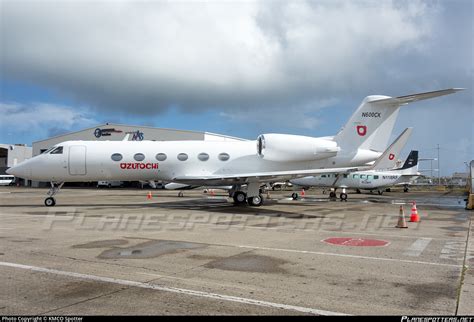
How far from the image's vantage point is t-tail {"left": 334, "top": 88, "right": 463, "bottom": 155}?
20.7 meters

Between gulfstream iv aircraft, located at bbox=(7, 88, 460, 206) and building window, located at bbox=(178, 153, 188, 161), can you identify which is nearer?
gulfstream iv aircraft, located at bbox=(7, 88, 460, 206)

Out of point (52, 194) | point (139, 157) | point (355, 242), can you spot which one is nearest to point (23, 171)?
point (52, 194)

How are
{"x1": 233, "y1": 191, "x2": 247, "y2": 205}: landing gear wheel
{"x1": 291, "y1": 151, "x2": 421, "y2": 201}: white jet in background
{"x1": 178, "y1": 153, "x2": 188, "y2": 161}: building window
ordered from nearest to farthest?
1. {"x1": 178, "y1": 153, "x2": 188, "y2": 161}: building window
2. {"x1": 233, "y1": 191, "x2": 247, "y2": 205}: landing gear wheel
3. {"x1": 291, "y1": 151, "x2": 421, "y2": 201}: white jet in background

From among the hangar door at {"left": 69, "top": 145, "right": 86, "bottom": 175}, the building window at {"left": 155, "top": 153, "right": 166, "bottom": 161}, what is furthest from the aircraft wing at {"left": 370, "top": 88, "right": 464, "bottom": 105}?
the hangar door at {"left": 69, "top": 145, "right": 86, "bottom": 175}

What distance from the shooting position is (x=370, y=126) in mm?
20938

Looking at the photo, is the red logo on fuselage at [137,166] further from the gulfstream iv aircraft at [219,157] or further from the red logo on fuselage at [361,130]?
the red logo on fuselage at [361,130]

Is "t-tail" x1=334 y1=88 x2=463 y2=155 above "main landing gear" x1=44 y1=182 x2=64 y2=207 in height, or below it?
above

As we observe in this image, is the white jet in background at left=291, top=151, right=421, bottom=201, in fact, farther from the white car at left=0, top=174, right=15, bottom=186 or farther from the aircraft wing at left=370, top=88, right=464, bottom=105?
the white car at left=0, top=174, right=15, bottom=186

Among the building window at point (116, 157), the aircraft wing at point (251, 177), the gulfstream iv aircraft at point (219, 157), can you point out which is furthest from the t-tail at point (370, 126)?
the building window at point (116, 157)

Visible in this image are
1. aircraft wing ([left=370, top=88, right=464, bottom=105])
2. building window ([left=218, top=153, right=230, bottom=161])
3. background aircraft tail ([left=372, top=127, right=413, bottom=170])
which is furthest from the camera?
background aircraft tail ([left=372, top=127, right=413, bottom=170])

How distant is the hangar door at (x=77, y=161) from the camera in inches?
787

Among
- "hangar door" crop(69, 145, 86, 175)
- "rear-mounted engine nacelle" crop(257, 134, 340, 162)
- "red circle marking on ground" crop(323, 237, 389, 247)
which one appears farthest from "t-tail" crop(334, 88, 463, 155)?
"hangar door" crop(69, 145, 86, 175)

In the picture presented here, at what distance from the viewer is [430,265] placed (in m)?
7.53

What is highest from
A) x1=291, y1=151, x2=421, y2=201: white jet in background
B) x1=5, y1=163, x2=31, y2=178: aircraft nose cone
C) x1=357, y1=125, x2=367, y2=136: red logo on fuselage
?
x1=357, y1=125, x2=367, y2=136: red logo on fuselage
